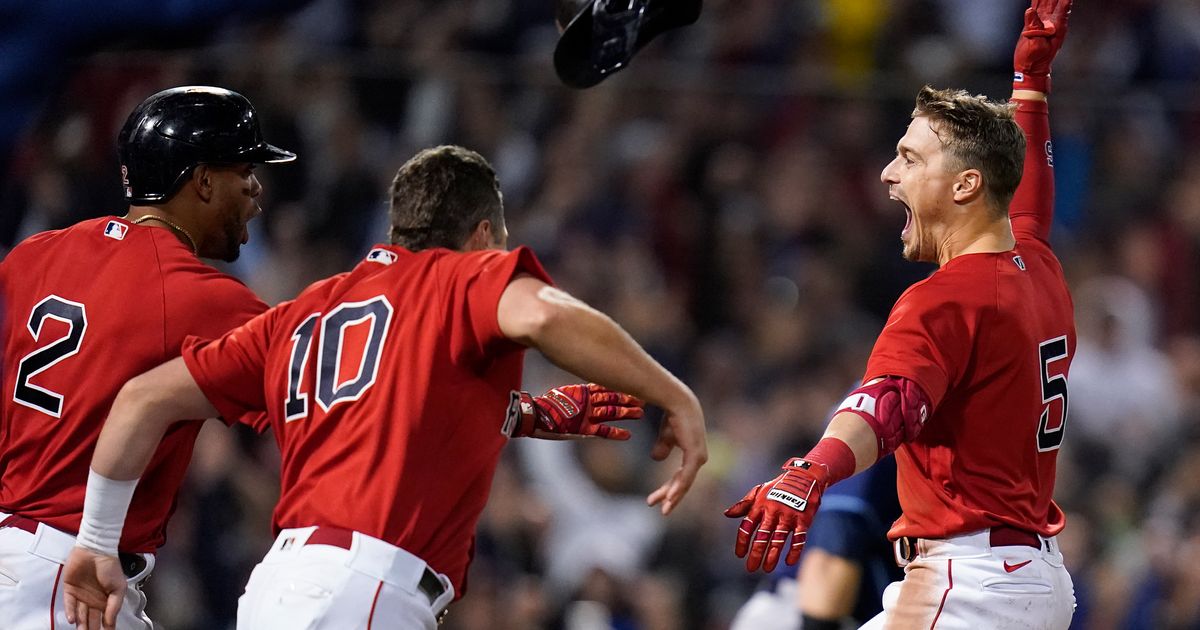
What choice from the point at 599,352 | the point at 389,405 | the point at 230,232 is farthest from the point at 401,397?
the point at 230,232

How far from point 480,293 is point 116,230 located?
4.19ft

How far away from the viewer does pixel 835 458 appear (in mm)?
3223

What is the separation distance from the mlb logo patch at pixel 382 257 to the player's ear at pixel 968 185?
1.41 m

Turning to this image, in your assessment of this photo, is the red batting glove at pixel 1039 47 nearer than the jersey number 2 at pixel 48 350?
No

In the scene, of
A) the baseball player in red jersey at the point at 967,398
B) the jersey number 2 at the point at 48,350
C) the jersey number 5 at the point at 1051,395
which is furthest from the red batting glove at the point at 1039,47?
the jersey number 2 at the point at 48,350

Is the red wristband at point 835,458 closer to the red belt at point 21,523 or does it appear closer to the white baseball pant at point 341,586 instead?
the white baseball pant at point 341,586

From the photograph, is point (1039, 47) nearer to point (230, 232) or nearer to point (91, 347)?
point (230, 232)

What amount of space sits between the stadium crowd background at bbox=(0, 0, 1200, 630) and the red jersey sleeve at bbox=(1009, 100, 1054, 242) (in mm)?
3696

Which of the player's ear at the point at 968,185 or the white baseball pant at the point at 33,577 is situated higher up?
the player's ear at the point at 968,185

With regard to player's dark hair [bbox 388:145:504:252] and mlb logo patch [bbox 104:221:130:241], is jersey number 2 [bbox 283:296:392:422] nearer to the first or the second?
player's dark hair [bbox 388:145:504:252]

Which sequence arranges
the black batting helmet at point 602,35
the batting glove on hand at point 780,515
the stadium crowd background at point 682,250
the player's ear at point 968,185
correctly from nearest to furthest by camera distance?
the batting glove on hand at point 780,515 < the player's ear at point 968,185 < the black batting helmet at point 602,35 < the stadium crowd background at point 682,250

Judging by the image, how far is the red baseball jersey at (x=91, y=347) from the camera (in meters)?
3.80

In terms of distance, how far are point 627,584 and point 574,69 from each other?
3637mm

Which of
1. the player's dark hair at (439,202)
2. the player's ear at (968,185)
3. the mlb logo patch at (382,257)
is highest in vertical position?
the player's ear at (968,185)
